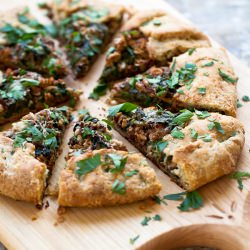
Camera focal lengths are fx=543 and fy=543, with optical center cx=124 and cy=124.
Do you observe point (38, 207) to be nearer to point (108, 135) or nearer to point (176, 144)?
point (108, 135)

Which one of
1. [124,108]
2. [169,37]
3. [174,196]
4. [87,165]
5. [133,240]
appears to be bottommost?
[133,240]

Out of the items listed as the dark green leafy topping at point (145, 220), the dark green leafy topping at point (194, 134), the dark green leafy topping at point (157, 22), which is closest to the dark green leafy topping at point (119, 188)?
the dark green leafy topping at point (145, 220)

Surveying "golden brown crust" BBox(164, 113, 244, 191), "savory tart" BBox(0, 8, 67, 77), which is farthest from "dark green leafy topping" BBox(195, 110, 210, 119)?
"savory tart" BBox(0, 8, 67, 77)

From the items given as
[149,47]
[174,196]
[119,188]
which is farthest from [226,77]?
[119,188]

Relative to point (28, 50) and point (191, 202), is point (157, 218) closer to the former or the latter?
point (191, 202)

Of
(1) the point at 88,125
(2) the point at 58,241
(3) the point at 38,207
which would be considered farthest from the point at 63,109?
(2) the point at 58,241

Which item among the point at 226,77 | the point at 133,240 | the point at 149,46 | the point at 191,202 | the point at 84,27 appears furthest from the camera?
the point at 84,27

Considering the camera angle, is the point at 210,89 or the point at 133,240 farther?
the point at 210,89

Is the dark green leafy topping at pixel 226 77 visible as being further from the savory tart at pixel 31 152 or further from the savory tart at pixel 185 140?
the savory tart at pixel 31 152
